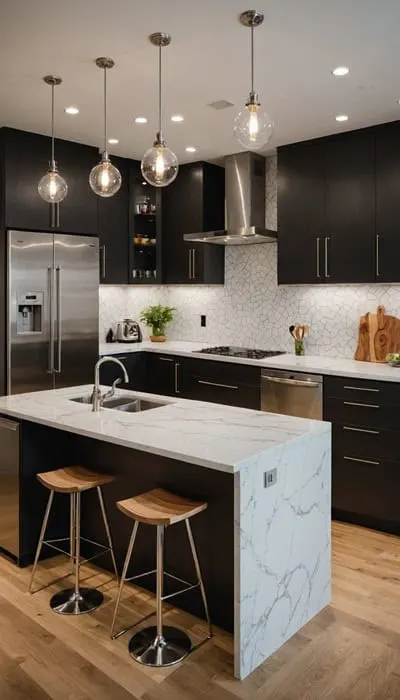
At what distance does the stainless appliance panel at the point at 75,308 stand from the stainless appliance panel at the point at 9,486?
4.87 ft

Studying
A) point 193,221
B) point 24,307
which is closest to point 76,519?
point 24,307

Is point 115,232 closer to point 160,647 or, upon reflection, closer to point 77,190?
point 77,190

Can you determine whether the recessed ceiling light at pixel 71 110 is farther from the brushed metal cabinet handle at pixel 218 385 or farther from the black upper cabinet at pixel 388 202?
the brushed metal cabinet handle at pixel 218 385

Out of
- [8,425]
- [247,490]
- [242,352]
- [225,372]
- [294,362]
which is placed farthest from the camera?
[242,352]

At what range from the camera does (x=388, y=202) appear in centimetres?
430

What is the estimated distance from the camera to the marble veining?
234 cm

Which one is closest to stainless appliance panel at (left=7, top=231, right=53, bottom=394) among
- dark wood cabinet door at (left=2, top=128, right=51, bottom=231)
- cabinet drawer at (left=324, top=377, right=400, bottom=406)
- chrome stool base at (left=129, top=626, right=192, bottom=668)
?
dark wood cabinet door at (left=2, top=128, right=51, bottom=231)

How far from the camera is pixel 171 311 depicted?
6.32m

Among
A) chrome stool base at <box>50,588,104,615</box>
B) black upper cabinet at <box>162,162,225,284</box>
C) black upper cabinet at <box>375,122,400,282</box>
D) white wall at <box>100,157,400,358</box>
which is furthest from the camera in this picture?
black upper cabinet at <box>162,162,225,284</box>

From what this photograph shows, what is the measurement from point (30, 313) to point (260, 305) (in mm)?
2127

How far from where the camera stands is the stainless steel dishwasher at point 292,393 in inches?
168

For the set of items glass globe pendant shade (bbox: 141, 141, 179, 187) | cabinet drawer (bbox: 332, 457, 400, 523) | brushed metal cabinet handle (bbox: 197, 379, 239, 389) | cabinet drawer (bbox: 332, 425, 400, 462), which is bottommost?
cabinet drawer (bbox: 332, 457, 400, 523)

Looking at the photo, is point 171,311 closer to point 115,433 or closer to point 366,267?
point 366,267

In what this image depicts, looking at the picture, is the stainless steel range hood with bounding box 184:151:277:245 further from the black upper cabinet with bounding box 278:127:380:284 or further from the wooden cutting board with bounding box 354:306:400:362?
the wooden cutting board with bounding box 354:306:400:362
